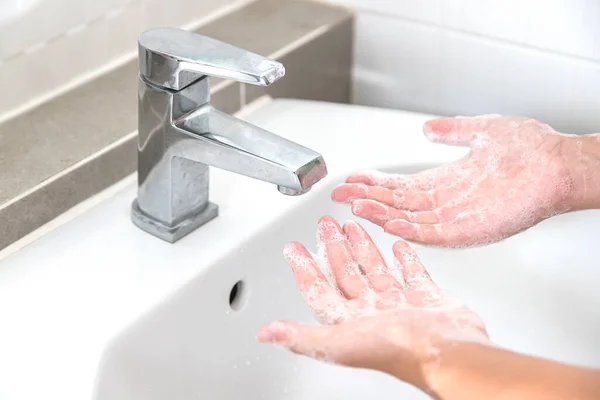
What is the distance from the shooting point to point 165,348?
0.64m

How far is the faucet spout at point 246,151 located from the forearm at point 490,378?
0.16 meters

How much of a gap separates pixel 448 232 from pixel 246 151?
19 cm

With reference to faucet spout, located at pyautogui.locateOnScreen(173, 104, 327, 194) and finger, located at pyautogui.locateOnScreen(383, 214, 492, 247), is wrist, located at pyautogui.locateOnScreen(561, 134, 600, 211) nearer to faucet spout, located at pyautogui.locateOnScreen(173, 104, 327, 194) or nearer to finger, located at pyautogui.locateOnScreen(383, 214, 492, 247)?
finger, located at pyautogui.locateOnScreen(383, 214, 492, 247)

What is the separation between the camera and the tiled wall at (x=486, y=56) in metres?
0.83

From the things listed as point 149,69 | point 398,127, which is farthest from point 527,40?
point 149,69

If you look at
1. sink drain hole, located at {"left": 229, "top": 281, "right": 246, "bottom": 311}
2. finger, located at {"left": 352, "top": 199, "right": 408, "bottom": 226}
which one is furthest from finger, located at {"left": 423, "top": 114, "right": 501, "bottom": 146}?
sink drain hole, located at {"left": 229, "top": 281, "right": 246, "bottom": 311}

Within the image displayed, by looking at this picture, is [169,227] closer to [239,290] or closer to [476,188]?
[239,290]

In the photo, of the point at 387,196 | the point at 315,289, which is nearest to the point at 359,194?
the point at 387,196

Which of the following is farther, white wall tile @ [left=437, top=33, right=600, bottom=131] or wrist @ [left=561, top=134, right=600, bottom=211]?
white wall tile @ [left=437, top=33, right=600, bottom=131]

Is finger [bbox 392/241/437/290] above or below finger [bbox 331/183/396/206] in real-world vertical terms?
below

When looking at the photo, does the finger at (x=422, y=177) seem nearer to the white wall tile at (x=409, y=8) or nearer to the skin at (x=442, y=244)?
the skin at (x=442, y=244)

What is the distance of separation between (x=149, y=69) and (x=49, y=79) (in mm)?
205

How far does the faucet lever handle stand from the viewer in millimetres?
572

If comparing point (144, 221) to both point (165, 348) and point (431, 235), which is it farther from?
point (431, 235)
